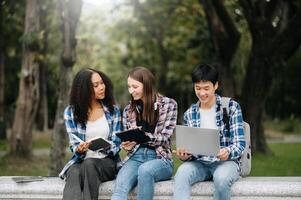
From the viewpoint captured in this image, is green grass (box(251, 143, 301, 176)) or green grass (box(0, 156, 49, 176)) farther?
green grass (box(0, 156, 49, 176))

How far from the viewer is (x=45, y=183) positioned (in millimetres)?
5367

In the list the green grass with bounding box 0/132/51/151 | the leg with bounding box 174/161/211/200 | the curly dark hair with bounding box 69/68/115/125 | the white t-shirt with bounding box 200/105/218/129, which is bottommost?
the green grass with bounding box 0/132/51/151

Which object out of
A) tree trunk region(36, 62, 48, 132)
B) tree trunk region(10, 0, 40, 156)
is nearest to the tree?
tree trunk region(10, 0, 40, 156)

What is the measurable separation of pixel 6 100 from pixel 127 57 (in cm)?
767

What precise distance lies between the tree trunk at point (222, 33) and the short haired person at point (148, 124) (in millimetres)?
8380

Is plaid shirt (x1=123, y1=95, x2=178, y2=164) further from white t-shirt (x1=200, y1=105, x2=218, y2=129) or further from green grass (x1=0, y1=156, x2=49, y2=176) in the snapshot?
green grass (x1=0, y1=156, x2=49, y2=176)

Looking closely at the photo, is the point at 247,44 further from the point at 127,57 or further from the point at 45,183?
the point at 45,183

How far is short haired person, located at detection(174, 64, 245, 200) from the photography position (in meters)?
4.81

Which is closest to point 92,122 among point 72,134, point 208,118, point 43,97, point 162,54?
point 72,134

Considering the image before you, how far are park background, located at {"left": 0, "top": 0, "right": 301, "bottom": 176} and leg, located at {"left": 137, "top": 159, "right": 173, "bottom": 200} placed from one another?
16.8ft

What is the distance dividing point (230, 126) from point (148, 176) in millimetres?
832

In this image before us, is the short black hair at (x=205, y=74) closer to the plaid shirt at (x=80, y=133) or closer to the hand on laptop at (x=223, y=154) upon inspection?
the hand on laptop at (x=223, y=154)

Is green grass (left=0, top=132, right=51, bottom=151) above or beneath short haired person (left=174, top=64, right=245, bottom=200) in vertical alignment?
beneath

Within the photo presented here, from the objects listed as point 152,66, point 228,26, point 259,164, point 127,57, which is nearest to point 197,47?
point 152,66
